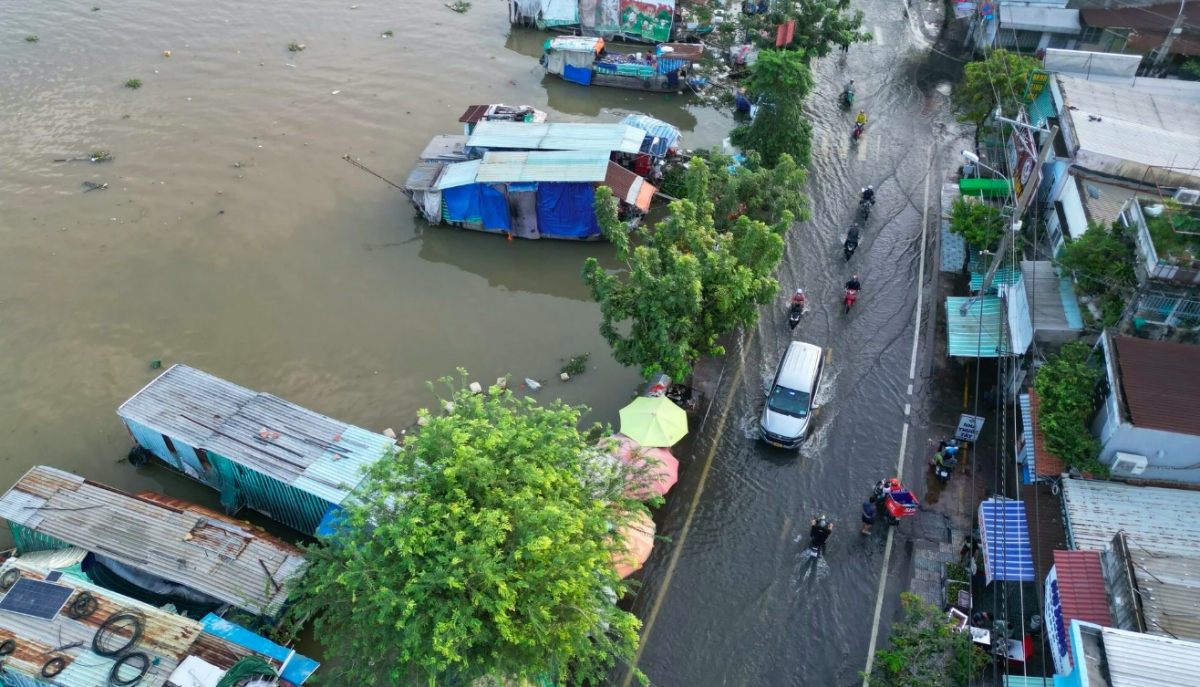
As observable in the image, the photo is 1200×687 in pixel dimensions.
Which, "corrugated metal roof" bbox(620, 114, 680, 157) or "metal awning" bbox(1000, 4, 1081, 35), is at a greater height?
"metal awning" bbox(1000, 4, 1081, 35)

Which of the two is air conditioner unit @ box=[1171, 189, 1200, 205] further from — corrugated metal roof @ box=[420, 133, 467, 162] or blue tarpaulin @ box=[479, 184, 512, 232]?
corrugated metal roof @ box=[420, 133, 467, 162]

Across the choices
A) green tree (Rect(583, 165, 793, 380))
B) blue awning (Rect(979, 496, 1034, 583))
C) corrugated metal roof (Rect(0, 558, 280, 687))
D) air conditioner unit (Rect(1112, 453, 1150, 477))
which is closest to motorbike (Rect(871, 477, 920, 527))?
blue awning (Rect(979, 496, 1034, 583))

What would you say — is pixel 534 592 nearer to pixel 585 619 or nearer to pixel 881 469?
pixel 585 619

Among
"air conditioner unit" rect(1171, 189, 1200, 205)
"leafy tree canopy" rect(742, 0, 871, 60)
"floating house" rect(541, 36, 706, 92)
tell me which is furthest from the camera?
"floating house" rect(541, 36, 706, 92)

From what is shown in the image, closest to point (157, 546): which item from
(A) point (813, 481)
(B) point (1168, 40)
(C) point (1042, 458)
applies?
(A) point (813, 481)

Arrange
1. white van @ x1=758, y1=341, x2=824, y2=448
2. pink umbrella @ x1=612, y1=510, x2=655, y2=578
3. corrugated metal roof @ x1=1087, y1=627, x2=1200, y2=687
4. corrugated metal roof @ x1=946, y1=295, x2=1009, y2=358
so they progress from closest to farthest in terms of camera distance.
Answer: corrugated metal roof @ x1=1087, y1=627, x2=1200, y2=687, pink umbrella @ x1=612, y1=510, x2=655, y2=578, white van @ x1=758, y1=341, x2=824, y2=448, corrugated metal roof @ x1=946, y1=295, x2=1009, y2=358

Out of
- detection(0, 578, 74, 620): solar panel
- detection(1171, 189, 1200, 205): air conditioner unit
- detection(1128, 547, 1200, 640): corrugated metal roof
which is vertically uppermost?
detection(1171, 189, 1200, 205): air conditioner unit

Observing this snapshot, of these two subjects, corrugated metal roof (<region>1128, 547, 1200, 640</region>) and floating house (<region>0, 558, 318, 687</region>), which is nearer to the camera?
corrugated metal roof (<region>1128, 547, 1200, 640</region>)
